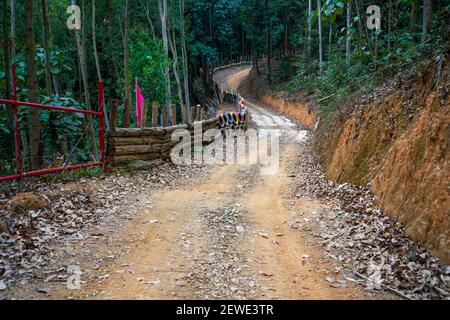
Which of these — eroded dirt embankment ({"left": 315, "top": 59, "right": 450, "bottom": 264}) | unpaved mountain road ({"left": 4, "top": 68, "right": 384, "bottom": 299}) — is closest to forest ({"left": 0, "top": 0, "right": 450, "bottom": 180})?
eroded dirt embankment ({"left": 315, "top": 59, "right": 450, "bottom": 264})

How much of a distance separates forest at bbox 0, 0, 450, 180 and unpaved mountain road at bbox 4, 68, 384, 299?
9.62 feet

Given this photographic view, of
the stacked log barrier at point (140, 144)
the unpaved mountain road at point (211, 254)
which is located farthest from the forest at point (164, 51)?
the unpaved mountain road at point (211, 254)

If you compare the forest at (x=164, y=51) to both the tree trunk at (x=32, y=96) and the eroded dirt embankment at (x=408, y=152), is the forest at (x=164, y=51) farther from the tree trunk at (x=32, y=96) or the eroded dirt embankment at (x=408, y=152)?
the eroded dirt embankment at (x=408, y=152)

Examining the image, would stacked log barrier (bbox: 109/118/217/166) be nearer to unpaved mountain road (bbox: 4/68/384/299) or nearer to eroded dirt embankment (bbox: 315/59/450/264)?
unpaved mountain road (bbox: 4/68/384/299)

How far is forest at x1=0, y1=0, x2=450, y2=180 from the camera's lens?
9.38m

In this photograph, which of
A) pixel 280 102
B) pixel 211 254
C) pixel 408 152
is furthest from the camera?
pixel 280 102

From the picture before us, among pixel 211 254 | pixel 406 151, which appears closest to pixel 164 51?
pixel 406 151

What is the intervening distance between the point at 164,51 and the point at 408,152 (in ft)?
55.5

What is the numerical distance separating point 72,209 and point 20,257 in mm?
1952

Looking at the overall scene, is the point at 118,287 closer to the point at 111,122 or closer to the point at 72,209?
the point at 72,209

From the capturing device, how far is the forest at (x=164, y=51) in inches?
369

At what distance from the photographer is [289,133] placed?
1944 centimetres

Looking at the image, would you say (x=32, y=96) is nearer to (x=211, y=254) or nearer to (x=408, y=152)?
(x=211, y=254)

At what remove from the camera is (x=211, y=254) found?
5559mm
